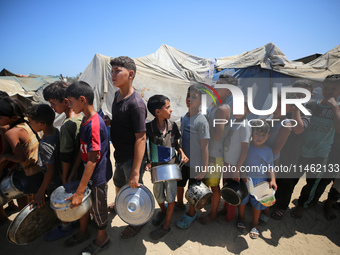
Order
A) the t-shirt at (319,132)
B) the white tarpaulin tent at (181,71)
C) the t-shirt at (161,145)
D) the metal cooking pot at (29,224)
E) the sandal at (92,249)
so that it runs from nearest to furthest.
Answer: the metal cooking pot at (29,224)
the sandal at (92,249)
the t-shirt at (161,145)
the t-shirt at (319,132)
the white tarpaulin tent at (181,71)

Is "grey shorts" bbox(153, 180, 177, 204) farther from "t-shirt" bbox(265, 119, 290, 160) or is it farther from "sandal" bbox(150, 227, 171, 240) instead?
"t-shirt" bbox(265, 119, 290, 160)

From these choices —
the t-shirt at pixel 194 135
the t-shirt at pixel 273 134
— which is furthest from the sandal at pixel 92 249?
the t-shirt at pixel 273 134

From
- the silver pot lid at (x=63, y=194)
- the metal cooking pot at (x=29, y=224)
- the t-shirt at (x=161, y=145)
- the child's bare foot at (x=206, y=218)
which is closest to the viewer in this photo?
the silver pot lid at (x=63, y=194)

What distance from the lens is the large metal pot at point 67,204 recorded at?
159cm

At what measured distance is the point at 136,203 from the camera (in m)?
1.80

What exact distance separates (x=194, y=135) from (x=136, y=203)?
38.2 inches

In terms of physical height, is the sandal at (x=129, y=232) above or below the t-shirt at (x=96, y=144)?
below

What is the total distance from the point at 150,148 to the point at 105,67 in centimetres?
523

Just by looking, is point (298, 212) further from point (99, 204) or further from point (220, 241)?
point (99, 204)

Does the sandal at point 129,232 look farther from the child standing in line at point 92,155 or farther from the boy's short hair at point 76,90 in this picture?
the boy's short hair at point 76,90

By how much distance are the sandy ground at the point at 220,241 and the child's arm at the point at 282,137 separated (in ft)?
3.55

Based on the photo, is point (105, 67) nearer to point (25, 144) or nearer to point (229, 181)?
point (25, 144)

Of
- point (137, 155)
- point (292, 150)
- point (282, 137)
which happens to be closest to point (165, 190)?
point (137, 155)

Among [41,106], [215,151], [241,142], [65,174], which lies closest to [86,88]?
[41,106]
